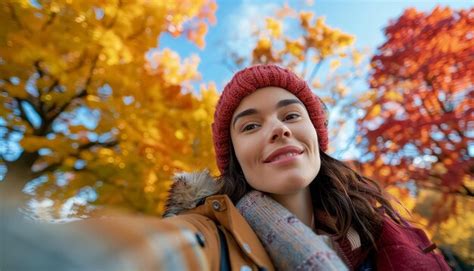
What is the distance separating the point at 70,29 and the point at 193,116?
1.87m

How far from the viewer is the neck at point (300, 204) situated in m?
1.32

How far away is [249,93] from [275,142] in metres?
0.27

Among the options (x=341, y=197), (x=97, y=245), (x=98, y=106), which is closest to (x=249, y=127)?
(x=341, y=197)

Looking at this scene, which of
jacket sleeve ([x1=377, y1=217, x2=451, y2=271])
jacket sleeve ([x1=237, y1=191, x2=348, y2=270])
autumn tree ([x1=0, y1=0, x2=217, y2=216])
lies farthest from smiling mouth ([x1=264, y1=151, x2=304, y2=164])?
autumn tree ([x1=0, y1=0, x2=217, y2=216])

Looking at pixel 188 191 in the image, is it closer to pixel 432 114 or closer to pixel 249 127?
pixel 249 127

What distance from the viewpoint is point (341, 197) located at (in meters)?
1.43

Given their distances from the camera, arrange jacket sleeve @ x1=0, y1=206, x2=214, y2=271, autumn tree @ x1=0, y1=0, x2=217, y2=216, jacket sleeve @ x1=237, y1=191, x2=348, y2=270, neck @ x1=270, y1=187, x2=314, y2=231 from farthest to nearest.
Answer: autumn tree @ x1=0, y1=0, x2=217, y2=216, neck @ x1=270, y1=187, x2=314, y2=231, jacket sleeve @ x1=237, y1=191, x2=348, y2=270, jacket sleeve @ x1=0, y1=206, x2=214, y2=271

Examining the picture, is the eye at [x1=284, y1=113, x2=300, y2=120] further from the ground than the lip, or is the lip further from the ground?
the eye at [x1=284, y1=113, x2=300, y2=120]

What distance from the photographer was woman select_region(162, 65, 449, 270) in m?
1.08

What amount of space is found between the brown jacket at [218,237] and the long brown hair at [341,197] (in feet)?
0.74

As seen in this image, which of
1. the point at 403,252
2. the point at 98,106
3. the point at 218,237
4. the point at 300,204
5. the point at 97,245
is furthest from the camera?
the point at 98,106

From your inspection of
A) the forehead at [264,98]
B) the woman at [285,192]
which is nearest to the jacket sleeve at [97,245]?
the woman at [285,192]

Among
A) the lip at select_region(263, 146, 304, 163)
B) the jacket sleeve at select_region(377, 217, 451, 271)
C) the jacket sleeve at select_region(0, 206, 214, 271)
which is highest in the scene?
the lip at select_region(263, 146, 304, 163)

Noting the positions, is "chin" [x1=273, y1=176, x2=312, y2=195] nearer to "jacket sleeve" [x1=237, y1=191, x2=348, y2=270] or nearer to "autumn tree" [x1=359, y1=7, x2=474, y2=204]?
"jacket sleeve" [x1=237, y1=191, x2=348, y2=270]
